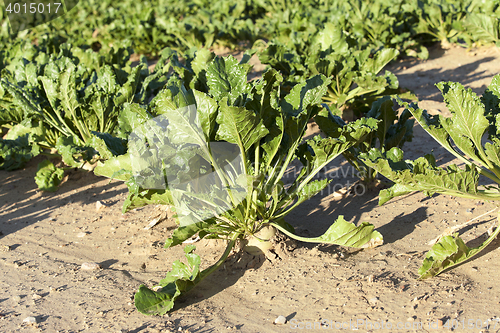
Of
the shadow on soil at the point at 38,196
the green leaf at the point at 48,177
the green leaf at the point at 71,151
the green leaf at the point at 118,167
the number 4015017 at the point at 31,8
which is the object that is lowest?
the shadow on soil at the point at 38,196

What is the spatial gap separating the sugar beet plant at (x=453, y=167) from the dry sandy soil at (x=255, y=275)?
0.50ft

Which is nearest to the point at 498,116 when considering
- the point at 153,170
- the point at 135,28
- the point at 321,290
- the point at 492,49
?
the point at 321,290

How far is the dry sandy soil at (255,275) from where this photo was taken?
2.39m

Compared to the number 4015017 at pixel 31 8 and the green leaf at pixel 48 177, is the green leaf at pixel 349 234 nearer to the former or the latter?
the green leaf at pixel 48 177

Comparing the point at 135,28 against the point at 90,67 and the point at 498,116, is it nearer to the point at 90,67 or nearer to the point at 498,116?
the point at 90,67

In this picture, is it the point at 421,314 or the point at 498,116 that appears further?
the point at 498,116

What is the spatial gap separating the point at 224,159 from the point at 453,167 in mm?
1452

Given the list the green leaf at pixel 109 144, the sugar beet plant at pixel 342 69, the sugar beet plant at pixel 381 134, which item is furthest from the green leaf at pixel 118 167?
the sugar beet plant at pixel 342 69

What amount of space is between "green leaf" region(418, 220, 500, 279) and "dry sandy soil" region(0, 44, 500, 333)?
8 cm

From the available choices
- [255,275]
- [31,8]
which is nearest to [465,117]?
[255,275]

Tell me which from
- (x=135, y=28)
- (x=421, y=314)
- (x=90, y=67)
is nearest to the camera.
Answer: (x=421, y=314)

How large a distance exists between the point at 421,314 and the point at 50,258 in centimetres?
265

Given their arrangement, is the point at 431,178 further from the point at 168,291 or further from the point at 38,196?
the point at 38,196

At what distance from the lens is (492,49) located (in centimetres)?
697
